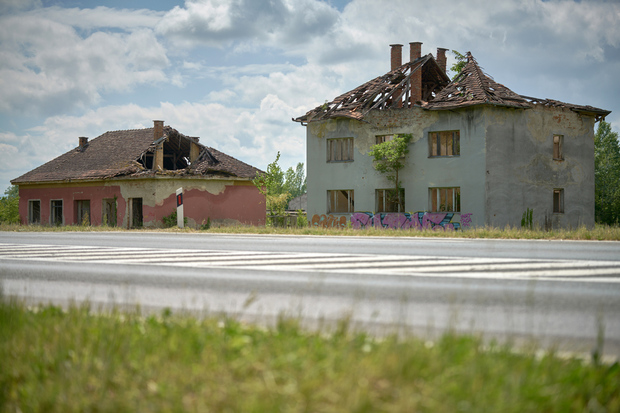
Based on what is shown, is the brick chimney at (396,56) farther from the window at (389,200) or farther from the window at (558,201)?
the window at (558,201)

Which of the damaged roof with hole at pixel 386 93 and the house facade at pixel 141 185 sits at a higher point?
the damaged roof with hole at pixel 386 93

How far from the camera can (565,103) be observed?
101 feet

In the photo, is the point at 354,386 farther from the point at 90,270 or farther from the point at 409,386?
the point at 90,270

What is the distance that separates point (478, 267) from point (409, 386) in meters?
7.58

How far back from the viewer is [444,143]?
29.7 metres

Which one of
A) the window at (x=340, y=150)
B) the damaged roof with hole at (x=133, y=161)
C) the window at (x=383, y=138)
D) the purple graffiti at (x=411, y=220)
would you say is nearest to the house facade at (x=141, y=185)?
the damaged roof with hole at (x=133, y=161)

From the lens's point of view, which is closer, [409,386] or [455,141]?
[409,386]

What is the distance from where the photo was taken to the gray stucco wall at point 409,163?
28312mm

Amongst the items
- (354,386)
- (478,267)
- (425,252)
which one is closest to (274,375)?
(354,386)

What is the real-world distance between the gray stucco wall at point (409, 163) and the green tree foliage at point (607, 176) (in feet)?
100

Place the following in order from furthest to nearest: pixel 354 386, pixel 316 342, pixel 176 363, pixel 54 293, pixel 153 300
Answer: pixel 54 293, pixel 153 300, pixel 316 342, pixel 176 363, pixel 354 386

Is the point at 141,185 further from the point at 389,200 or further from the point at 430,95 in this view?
the point at 430,95

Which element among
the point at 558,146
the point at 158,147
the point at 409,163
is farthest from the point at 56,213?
the point at 558,146

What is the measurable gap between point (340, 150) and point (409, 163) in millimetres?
4260
